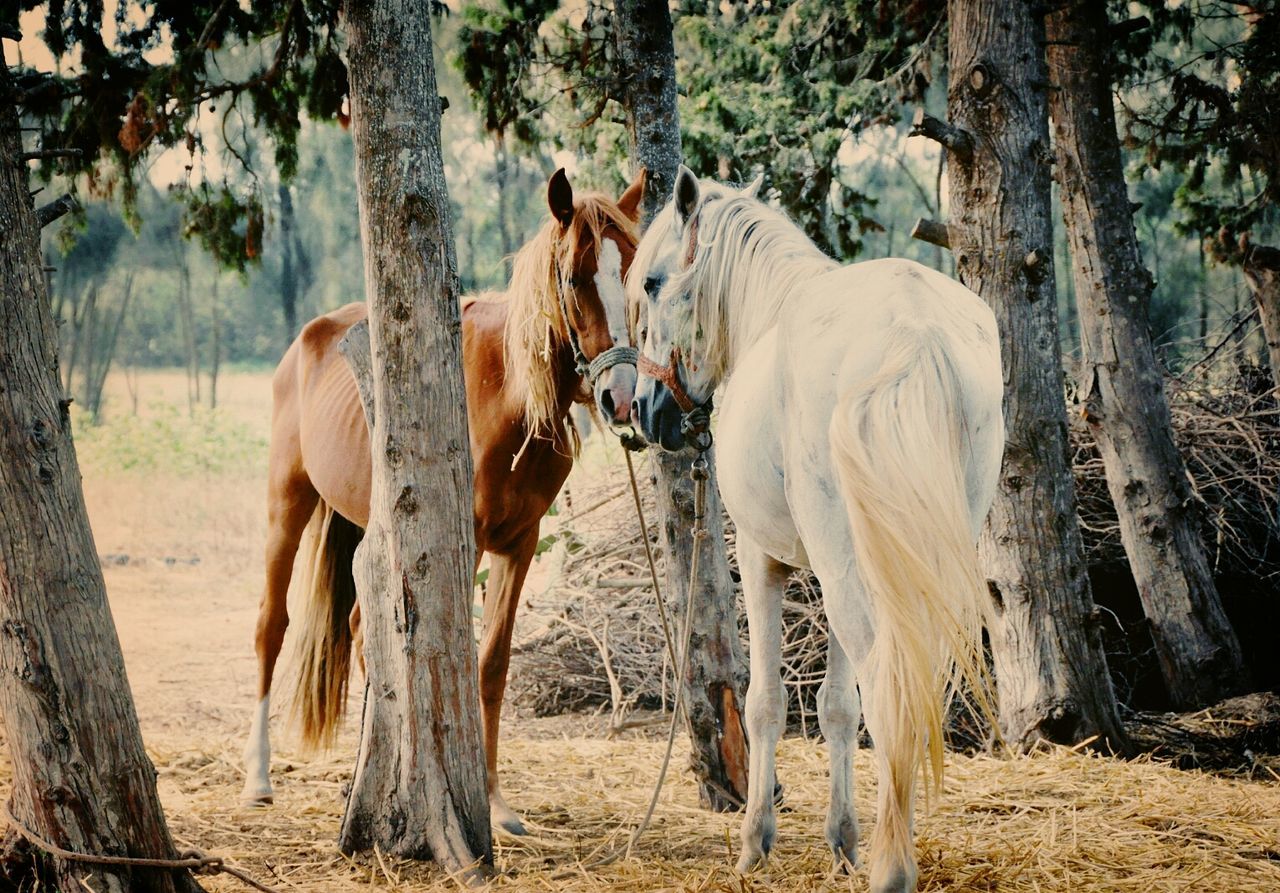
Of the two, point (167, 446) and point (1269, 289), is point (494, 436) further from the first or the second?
point (167, 446)

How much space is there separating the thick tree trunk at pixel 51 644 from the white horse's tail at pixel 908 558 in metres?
1.92

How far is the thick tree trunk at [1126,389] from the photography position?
539cm

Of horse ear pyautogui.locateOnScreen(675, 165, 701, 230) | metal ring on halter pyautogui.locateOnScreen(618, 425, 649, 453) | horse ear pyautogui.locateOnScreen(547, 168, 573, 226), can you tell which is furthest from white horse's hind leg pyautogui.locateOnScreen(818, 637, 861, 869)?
horse ear pyautogui.locateOnScreen(547, 168, 573, 226)

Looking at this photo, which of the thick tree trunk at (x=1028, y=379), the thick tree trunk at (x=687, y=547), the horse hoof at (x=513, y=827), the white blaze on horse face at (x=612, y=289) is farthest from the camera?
the thick tree trunk at (x=1028, y=379)

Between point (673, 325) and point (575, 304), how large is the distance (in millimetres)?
559

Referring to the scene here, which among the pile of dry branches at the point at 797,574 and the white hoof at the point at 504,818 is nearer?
the white hoof at the point at 504,818

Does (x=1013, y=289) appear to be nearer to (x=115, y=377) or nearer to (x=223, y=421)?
(x=223, y=421)

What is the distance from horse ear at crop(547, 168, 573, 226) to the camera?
367 cm

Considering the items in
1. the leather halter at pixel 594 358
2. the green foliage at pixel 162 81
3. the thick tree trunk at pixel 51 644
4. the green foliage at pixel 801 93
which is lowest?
the thick tree trunk at pixel 51 644

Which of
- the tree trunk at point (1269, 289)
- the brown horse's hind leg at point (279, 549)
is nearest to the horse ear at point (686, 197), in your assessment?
the brown horse's hind leg at point (279, 549)

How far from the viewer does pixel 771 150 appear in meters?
7.41

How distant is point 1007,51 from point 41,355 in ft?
13.4

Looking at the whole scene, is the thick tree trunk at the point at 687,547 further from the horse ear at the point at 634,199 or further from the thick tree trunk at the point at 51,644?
the thick tree trunk at the point at 51,644

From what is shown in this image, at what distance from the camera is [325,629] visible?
4891 millimetres
